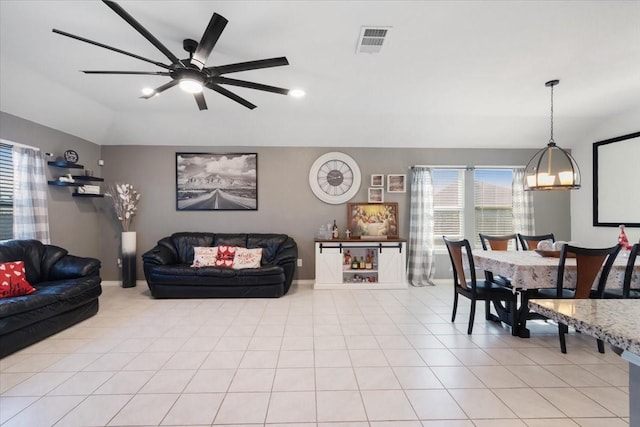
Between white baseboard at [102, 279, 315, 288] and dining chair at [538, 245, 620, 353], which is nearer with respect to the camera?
dining chair at [538, 245, 620, 353]

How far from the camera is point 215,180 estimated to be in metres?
5.33

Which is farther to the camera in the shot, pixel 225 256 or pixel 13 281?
pixel 225 256

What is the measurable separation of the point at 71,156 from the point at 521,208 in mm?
7448

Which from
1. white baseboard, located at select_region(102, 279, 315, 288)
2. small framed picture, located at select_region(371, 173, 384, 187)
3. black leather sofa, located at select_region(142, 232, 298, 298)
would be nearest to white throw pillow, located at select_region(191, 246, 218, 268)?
black leather sofa, located at select_region(142, 232, 298, 298)

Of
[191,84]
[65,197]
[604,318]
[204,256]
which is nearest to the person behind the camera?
[604,318]

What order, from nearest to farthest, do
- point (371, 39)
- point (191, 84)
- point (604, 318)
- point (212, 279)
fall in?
point (604, 318), point (191, 84), point (371, 39), point (212, 279)

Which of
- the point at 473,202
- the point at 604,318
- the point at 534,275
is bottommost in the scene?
the point at 534,275

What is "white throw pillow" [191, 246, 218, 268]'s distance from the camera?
15.5ft

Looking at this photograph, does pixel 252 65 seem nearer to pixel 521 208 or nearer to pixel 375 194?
pixel 375 194

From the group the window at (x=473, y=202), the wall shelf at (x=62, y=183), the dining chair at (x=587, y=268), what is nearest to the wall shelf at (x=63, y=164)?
the wall shelf at (x=62, y=183)

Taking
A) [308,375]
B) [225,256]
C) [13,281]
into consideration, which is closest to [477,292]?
[308,375]

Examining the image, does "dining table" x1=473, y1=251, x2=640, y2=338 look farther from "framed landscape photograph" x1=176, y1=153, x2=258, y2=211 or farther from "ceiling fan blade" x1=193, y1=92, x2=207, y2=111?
"framed landscape photograph" x1=176, y1=153, x2=258, y2=211

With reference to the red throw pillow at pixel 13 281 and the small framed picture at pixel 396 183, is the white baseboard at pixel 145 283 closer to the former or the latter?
the red throw pillow at pixel 13 281

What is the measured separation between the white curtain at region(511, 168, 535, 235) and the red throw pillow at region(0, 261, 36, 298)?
7047mm
